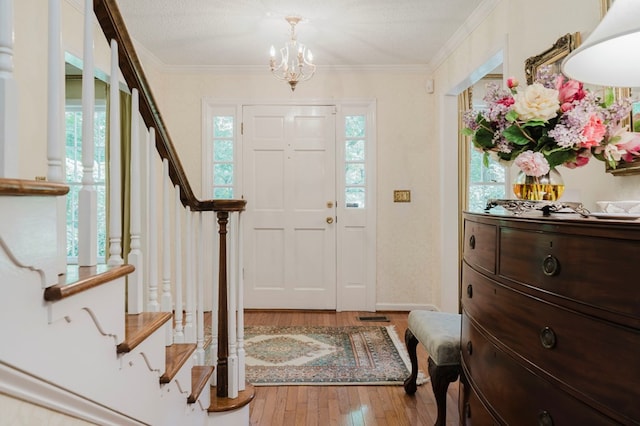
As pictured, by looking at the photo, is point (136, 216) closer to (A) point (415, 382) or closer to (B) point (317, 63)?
(A) point (415, 382)

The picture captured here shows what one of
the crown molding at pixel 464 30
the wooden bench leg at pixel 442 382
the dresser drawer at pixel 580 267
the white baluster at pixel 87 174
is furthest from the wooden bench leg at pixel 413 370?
the crown molding at pixel 464 30

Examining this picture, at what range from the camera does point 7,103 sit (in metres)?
0.68

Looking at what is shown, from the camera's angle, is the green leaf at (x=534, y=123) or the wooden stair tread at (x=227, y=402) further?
the wooden stair tread at (x=227, y=402)

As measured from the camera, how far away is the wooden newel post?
81.0 inches

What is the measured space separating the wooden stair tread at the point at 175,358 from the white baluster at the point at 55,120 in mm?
686

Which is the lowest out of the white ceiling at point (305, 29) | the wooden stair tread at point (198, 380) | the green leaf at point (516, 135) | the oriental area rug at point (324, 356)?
the oriental area rug at point (324, 356)

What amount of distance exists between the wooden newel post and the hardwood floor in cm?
38

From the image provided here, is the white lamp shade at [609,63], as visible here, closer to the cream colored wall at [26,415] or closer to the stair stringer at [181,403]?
the cream colored wall at [26,415]

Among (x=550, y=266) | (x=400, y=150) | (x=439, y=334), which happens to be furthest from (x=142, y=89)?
(x=400, y=150)

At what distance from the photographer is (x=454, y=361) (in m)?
2.03

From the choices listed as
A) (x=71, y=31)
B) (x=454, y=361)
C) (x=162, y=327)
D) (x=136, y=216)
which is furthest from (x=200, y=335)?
(x=71, y=31)

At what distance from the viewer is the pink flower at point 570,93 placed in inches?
49.4

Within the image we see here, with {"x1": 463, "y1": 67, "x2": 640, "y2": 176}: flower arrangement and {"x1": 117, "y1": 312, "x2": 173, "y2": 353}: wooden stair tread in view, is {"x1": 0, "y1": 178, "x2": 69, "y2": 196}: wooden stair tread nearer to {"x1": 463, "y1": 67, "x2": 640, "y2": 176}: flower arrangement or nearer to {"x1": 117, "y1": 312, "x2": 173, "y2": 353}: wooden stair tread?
{"x1": 117, "y1": 312, "x2": 173, "y2": 353}: wooden stair tread

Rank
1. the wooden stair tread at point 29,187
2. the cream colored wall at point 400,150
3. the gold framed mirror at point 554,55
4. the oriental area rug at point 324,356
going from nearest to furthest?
1. the wooden stair tread at point 29,187
2. the gold framed mirror at point 554,55
3. the oriental area rug at point 324,356
4. the cream colored wall at point 400,150
